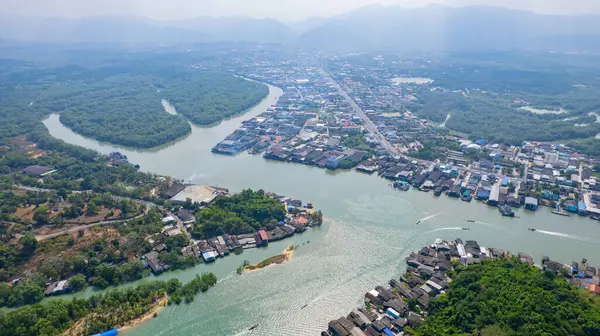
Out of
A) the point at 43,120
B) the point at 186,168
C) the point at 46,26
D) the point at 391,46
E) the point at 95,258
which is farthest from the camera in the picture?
the point at 46,26

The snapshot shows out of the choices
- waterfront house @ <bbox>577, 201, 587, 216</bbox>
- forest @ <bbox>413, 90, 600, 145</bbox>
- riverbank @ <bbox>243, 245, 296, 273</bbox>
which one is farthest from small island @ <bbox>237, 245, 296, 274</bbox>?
forest @ <bbox>413, 90, 600, 145</bbox>

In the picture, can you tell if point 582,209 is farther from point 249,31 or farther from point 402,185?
point 249,31

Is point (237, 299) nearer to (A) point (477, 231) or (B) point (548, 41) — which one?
(A) point (477, 231)

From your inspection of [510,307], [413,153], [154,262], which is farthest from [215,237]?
[413,153]

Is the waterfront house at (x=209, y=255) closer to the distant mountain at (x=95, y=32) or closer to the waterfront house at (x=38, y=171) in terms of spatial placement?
the waterfront house at (x=38, y=171)

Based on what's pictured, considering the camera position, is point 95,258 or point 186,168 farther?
point 186,168

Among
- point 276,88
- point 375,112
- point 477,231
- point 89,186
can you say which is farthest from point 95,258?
point 276,88

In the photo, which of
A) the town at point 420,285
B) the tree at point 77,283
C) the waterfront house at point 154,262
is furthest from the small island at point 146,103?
the town at point 420,285
